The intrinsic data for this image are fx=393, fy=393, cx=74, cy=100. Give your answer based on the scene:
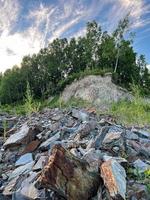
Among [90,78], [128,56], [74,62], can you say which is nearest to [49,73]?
[74,62]

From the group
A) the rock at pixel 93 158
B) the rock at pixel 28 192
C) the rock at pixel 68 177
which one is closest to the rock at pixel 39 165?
the rock at pixel 28 192

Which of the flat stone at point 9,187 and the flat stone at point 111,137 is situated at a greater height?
the flat stone at point 111,137

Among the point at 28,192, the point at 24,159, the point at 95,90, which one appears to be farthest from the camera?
the point at 95,90

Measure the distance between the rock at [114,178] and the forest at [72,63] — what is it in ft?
178

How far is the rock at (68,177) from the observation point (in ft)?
19.2

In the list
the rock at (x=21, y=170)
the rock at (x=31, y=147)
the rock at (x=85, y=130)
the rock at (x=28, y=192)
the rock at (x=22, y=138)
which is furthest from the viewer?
the rock at (x=22, y=138)

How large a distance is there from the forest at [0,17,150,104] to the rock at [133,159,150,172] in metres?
53.6

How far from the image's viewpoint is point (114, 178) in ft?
18.9

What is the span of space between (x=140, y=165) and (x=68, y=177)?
1541mm

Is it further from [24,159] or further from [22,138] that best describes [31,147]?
[24,159]

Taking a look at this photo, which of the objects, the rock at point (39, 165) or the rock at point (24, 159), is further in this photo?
the rock at point (24, 159)

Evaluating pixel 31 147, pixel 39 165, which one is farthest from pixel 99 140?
pixel 31 147

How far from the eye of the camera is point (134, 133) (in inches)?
388

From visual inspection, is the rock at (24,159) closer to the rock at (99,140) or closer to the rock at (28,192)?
the rock at (28,192)
